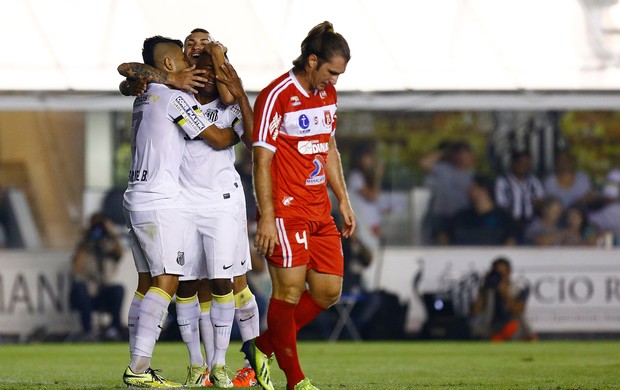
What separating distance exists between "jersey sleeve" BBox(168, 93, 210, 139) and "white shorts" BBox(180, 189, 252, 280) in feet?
1.63

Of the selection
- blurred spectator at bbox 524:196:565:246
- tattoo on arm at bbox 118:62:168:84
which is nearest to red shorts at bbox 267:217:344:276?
tattoo on arm at bbox 118:62:168:84

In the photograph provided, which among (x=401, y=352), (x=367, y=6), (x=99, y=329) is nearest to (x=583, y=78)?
(x=367, y=6)

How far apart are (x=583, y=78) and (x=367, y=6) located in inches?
96.7

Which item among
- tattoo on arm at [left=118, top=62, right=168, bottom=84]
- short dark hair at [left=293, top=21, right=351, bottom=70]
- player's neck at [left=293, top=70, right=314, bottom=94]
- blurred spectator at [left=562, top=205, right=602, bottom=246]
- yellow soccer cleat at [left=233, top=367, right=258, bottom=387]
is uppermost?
short dark hair at [left=293, top=21, right=351, bottom=70]

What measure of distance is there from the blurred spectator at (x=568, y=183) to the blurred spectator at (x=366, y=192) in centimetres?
212

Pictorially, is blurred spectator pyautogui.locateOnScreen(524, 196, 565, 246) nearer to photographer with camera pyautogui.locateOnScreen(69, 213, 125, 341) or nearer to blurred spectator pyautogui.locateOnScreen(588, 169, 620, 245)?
blurred spectator pyautogui.locateOnScreen(588, 169, 620, 245)

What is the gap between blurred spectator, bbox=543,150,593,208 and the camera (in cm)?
1636

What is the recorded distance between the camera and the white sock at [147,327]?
7316mm

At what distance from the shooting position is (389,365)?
11.0 meters

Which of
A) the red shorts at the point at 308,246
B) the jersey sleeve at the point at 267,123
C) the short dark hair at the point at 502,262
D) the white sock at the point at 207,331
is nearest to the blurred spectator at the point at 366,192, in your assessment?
the short dark hair at the point at 502,262

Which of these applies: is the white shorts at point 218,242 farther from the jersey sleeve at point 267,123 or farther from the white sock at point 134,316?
the jersey sleeve at point 267,123

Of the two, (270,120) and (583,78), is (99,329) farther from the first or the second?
(270,120)

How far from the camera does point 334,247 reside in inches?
285

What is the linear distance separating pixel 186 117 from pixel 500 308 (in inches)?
346
